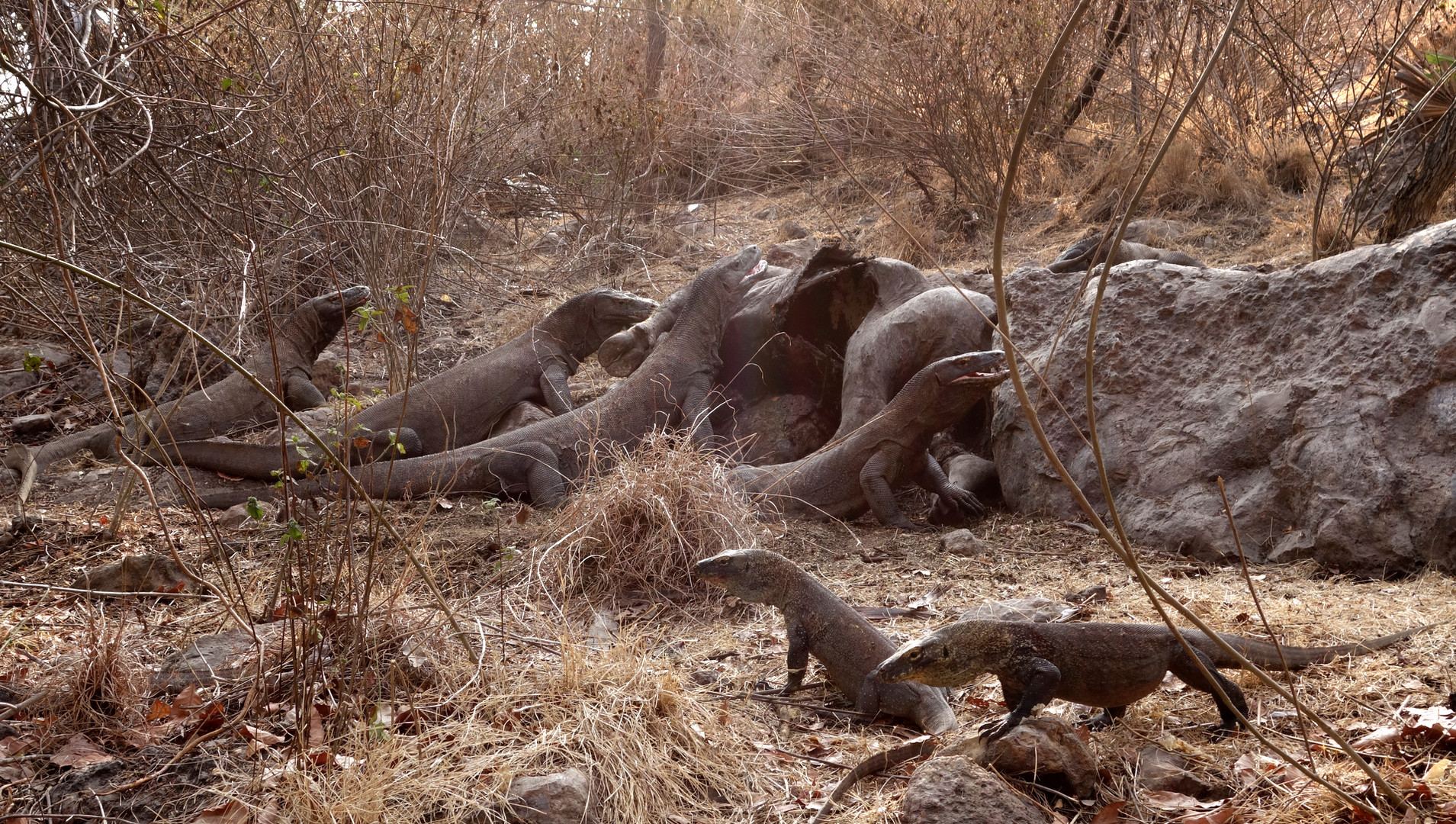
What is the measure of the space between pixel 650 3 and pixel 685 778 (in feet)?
44.8

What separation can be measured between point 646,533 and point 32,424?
6366mm

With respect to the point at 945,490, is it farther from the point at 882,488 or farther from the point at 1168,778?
the point at 1168,778

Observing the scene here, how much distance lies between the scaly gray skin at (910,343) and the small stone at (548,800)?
13.5 feet

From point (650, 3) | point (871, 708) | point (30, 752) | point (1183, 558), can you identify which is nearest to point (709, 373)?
point (1183, 558)

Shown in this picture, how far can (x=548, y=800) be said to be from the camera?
2.58m

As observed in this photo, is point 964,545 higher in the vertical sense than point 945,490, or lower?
lower

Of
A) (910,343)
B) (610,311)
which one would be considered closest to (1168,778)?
(910,343)

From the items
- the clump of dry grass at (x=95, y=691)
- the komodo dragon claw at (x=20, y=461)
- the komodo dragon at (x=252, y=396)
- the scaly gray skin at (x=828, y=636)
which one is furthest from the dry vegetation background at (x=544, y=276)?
the komodo dragon claw at (x=20, y=461)

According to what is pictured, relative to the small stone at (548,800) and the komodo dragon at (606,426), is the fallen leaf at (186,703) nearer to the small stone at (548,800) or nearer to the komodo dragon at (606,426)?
the small stone at (548,800)

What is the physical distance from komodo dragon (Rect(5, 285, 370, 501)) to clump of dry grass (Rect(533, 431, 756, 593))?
3.51 m

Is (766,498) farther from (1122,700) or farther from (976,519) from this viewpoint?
(1122,700)

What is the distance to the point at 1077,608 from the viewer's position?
3965 mm

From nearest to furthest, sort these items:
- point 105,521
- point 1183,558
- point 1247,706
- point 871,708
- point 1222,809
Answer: point 1222,809
point 1247,706
point 871,708
point 1183,558
point 105,521

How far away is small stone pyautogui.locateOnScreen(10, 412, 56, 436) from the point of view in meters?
8.21
